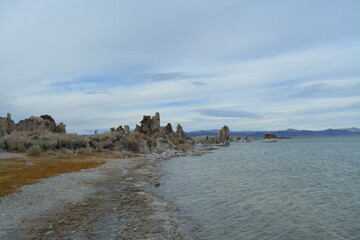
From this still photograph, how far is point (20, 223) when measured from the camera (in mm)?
10203

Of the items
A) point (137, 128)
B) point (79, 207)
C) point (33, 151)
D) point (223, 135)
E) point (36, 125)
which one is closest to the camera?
point (79, 207)

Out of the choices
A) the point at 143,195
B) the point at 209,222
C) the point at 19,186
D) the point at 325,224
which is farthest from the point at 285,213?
the point at 19,186

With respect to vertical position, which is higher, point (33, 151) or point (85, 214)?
point (33, 151)

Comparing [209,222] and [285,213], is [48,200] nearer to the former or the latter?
[209,222]

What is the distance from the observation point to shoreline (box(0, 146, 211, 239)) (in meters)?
9.89

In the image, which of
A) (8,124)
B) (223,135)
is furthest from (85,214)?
(223,135)

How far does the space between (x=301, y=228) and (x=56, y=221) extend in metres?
9.89

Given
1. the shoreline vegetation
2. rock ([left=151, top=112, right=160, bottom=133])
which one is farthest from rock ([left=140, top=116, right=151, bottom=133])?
the shoreline vegetation

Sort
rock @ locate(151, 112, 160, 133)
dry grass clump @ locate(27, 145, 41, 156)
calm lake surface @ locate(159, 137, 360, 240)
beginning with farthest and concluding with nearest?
rock @ locate(151, 112, 160, 133) < dry grass clump @ locate(27, 145, 41, 156) < calm lake surface @ locate(159, 137, 360, 240)

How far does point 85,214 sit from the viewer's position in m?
12.1

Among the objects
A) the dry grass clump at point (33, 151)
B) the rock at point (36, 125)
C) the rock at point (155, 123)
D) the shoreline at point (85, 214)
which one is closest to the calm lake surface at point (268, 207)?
the shoreline at point (85, 214)

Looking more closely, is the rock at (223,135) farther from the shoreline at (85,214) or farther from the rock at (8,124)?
the shoreline at (85,214)

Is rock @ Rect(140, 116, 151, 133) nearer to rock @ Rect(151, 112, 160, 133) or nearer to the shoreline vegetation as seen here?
rock @ Rect(151, 112, 160, 133)

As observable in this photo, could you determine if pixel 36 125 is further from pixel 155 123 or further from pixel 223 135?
pixel 223 135
